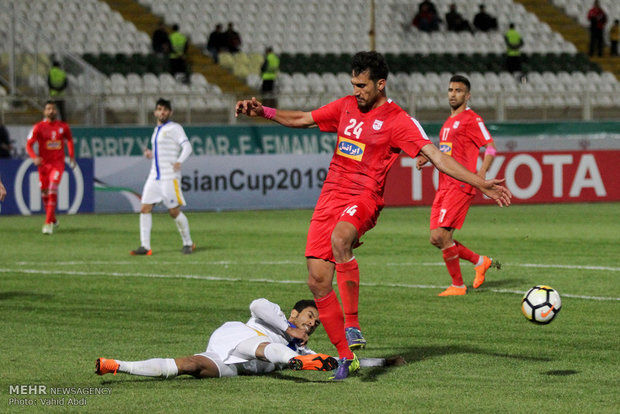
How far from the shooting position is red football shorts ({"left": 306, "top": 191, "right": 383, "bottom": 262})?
7102 mm

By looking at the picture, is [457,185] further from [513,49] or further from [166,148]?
[513,49]

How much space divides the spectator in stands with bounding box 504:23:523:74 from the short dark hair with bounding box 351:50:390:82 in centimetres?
2701

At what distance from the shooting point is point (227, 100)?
989 inches

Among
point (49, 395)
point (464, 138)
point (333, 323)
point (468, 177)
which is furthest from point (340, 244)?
point (464, 138)

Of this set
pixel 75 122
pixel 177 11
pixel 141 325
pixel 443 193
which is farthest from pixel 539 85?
pixel 141 325

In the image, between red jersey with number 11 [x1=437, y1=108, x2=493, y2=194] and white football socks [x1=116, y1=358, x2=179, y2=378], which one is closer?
white football socks [x1=116, y1=358, x2=179, y2=378]

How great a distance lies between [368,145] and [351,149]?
13 centimetres

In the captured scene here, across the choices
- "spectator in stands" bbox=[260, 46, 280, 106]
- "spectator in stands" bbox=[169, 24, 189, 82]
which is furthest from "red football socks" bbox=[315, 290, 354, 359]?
"spectator in stands" bbox=[169, 24, 189, 82]

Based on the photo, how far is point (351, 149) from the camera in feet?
23.9

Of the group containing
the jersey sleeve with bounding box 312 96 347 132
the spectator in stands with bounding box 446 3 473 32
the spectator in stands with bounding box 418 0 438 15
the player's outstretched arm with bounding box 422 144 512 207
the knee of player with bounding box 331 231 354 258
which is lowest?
the knee of player with bounding box 331 231 354 258

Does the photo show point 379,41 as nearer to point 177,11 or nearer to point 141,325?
point 177,11

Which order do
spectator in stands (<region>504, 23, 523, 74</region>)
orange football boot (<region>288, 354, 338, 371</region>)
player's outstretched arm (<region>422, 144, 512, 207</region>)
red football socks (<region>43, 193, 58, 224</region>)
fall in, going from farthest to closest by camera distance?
spectator in stands (<region>504, 23, 523, 74</region>)
red football socks (<region>43, 193, 58, 224</region>)
orange football boot (<region>288, 354, 338, 371</region>)
player's outstretched arm (<region>422, 144, 512, 207</region>)

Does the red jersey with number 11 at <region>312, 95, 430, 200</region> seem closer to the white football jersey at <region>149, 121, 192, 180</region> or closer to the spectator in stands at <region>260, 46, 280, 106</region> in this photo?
the white football jersey at <region>149, 121, 192, 180</region>

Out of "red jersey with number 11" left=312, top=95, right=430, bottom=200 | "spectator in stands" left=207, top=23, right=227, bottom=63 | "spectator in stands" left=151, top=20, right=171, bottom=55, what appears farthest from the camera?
"spectator in stands" left=207, top=23, right=227, bottom=63
